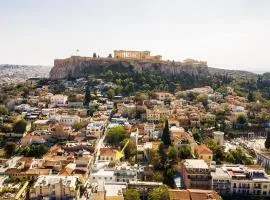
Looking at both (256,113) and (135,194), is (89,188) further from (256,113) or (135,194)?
(256,113)

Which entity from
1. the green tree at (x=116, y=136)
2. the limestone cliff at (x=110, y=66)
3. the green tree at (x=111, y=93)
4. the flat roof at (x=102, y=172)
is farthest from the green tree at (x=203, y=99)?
the flat roof at (x=102, y=172)

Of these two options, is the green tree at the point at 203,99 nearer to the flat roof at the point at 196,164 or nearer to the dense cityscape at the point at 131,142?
the dense cityscape at the point at 131,142

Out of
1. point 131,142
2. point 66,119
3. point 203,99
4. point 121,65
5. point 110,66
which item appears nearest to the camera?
point 131,142

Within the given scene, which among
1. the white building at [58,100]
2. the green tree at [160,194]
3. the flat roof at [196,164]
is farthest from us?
the white building at [58,100]

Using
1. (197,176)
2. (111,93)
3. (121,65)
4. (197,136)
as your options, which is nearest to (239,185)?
(197,176)

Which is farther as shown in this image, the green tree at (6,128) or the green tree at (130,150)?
the green tree at (6,128)

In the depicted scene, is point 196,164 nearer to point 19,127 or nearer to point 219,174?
point 219,174
